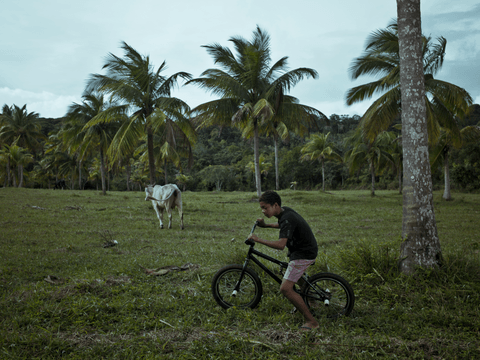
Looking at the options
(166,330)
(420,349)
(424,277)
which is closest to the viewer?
(420,349)

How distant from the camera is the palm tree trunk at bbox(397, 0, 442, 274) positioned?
471cm

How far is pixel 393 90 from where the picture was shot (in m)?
15.0

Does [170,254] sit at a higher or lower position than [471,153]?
lower

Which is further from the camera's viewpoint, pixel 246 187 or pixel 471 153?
pixel 246 187

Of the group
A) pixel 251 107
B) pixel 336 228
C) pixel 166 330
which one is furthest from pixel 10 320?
pixel 251 107

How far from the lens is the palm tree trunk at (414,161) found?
15.5ft

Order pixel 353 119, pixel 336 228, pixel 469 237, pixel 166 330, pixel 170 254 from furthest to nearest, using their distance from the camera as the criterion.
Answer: pixel 353 119 → pixel 336 228 → pixel 469 237 → pixel 170 254 → pixel 166 330

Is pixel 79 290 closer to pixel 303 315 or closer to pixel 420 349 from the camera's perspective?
pixel 303 315

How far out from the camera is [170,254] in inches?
280

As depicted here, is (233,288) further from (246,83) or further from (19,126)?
(19,126)

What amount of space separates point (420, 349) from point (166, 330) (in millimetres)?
2731

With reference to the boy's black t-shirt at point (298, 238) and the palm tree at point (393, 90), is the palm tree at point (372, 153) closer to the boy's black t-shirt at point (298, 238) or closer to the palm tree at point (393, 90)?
the palm tree at point (393, 90)

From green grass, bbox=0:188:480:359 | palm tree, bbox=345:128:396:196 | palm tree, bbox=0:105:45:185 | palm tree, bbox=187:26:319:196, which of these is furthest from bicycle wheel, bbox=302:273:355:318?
palm tree, bbox=0:105:45:185

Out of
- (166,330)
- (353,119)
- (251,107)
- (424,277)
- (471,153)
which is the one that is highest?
(353,119)
